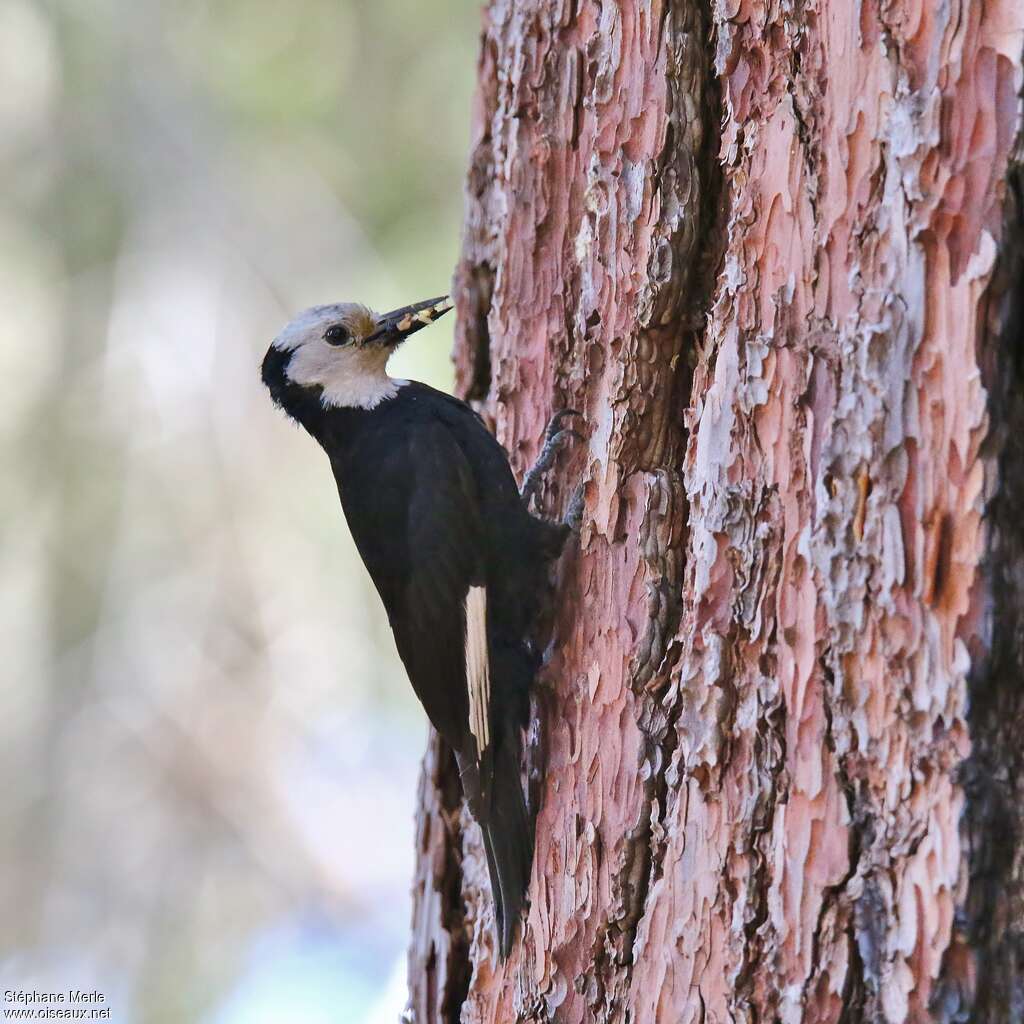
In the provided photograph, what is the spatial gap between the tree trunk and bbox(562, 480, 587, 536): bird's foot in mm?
76

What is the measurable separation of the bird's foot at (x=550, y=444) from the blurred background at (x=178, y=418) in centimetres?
198

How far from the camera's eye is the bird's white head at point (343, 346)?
299 centimetres

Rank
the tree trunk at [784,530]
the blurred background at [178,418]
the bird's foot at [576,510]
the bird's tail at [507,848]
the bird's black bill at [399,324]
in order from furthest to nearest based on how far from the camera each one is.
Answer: the blurred background at [178,418] → the bird's black bill at [399,324] → the bird's foot at [576,510] → the bird's tail at [507,848] → the tree trunk at [784,530]

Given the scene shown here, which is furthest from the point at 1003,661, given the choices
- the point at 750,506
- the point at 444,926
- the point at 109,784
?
the point at 109,784

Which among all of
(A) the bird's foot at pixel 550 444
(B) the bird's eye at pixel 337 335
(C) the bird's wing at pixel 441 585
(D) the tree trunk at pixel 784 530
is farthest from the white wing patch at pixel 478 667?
(B) the bird's eye at pixel 337 335

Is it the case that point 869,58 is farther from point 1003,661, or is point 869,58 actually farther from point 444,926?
point 444,926

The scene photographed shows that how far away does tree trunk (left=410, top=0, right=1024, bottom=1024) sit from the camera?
4.50 ft

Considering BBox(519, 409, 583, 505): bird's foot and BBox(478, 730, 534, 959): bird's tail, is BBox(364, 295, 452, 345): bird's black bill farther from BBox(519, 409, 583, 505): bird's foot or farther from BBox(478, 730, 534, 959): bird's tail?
BBox(478, 730, 534, 959): bird's tail

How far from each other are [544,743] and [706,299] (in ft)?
2.58

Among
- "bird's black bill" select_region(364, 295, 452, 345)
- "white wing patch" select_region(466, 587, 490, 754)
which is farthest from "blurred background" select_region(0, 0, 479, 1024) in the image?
"white wing patch" select_region(466, 587, 490, 754)

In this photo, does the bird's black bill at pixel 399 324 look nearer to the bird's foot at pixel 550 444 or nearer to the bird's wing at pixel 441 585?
the bird's wing at pixel 441 585

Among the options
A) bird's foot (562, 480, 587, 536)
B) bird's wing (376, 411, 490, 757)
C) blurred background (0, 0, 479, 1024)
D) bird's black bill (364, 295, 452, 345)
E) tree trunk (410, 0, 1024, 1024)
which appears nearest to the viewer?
tree trunk (410, 0, 1024, 1024)

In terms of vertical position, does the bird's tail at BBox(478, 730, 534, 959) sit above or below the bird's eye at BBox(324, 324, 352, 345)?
below

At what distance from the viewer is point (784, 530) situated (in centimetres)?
159
